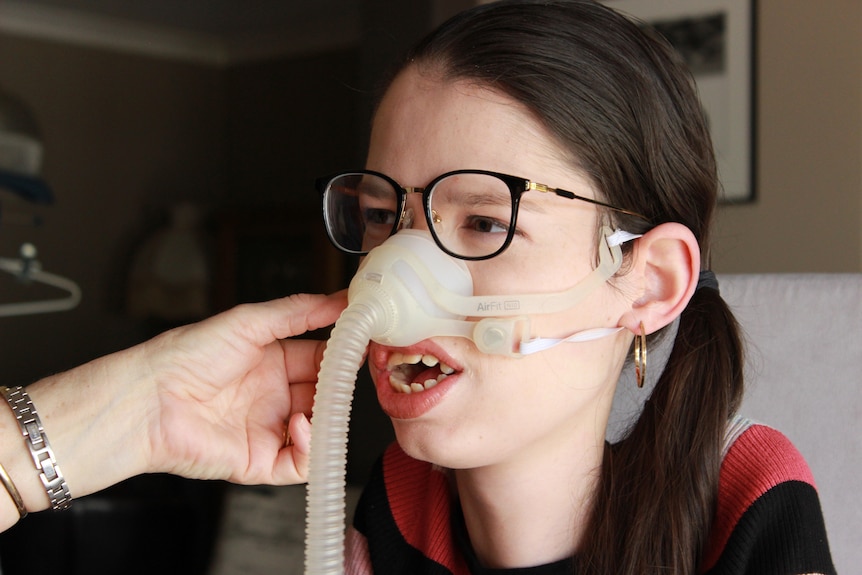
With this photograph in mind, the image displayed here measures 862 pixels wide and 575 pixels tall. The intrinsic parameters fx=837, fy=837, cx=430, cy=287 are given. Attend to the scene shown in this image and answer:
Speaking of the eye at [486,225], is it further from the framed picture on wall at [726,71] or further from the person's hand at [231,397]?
the framed picture on wall at [726,71]

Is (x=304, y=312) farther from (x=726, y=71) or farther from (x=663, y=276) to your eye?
(x=726, y=71)

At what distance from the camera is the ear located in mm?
1079

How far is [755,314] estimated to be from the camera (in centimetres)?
135

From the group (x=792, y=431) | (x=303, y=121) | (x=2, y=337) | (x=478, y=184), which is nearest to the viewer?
(x=478, y=184)

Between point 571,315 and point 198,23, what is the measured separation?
3404mm

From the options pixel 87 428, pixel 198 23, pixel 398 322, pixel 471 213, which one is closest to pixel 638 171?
pixel 471 213

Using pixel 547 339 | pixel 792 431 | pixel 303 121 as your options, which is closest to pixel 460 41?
pixel 547 339

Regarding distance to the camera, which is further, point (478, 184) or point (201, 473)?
point (201, 473)

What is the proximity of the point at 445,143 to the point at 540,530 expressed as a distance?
0.55 meters

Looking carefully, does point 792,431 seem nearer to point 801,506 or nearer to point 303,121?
point 801,506

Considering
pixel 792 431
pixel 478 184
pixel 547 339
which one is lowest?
pixel 792 431

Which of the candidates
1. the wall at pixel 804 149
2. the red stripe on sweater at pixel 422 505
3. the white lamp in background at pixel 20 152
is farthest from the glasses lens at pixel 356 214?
the white lamp in background at pixel 20 152

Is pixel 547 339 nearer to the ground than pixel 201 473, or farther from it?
farther from it

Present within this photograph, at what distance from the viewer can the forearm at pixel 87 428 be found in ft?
3.32
